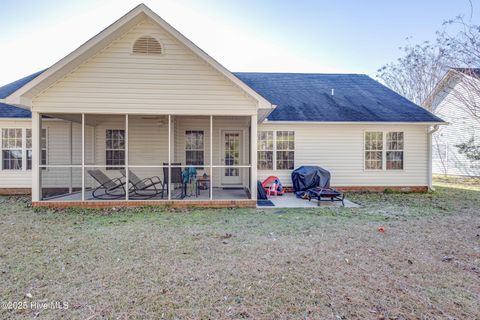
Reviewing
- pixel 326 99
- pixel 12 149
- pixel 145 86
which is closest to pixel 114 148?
pixel 12 149

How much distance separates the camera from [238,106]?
724 centimetres

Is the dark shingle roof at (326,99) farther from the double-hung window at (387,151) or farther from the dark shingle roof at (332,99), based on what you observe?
the double-hung window at (387,151)

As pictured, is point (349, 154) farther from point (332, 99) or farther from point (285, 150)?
point (332, 99)

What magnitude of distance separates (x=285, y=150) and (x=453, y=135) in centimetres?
1415

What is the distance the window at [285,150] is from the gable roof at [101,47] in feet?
11.5

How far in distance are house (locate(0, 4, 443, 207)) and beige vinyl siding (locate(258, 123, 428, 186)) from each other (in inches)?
1.6

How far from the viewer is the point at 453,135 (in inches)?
677

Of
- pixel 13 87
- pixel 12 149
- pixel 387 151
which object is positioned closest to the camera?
pixel 12 149

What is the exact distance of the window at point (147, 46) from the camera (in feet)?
23.1

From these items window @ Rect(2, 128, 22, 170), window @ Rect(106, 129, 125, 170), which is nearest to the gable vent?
window @ Rect(106, 129, 125, 170)

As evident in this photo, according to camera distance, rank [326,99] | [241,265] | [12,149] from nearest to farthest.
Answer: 1. [241,265]
2. [12,149]
3. [326,99]

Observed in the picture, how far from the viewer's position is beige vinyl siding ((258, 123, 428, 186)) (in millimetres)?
10414

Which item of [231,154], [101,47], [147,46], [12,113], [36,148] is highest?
[147,46]

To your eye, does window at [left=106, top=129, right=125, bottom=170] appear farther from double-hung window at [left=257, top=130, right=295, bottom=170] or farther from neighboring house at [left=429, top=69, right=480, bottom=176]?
neighboring house at [left=429, top=69, right=480, bottom=176]
